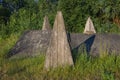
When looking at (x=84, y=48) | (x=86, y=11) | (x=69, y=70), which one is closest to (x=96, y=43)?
(x=84, y=48)

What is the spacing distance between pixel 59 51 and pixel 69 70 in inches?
25.5

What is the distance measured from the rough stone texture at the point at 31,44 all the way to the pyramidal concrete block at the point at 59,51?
199cm

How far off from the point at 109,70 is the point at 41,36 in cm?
473

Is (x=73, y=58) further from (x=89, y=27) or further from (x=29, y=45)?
(x=89, y=27)

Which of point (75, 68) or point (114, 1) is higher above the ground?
point (114, 1)

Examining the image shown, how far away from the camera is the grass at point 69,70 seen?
24.1ft

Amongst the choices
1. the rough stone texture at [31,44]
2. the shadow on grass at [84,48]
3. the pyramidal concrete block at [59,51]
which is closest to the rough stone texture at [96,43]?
the shadow on grass at [84,48]

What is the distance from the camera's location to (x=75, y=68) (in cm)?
812

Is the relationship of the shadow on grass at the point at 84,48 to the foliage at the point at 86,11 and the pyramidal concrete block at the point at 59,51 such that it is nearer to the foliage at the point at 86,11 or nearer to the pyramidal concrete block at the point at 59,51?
the pyramidal concrete block at the point at 59,51

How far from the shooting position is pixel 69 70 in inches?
313

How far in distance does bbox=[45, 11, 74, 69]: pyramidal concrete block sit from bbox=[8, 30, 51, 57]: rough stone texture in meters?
1.99

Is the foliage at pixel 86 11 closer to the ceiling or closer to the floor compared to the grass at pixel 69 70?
closer to the ceiling

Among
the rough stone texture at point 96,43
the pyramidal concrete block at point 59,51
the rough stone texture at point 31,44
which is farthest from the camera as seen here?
the rough stone texture at point 31,44

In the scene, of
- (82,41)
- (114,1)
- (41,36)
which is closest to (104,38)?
(82,41)
